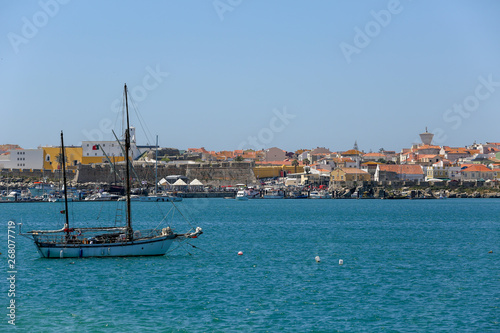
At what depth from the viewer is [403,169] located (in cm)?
10288

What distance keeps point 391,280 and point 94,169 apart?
81.6 metres

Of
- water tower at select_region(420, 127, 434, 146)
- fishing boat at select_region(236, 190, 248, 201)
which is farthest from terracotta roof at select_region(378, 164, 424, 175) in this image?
water tower at select_region(420, 127, 434, 146)

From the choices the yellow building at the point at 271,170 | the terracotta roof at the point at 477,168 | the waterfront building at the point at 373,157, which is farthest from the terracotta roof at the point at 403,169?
the waterfront building at the point at 373,157

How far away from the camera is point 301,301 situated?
1977 centimetres

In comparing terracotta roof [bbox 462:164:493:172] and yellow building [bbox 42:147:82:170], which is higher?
yellow building [bbox 42:147:82:170]

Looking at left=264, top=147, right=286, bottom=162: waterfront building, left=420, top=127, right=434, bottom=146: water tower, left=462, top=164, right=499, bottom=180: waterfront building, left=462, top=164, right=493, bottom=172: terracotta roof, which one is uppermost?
left=420, top=127, right=434, bottom=146: water tower

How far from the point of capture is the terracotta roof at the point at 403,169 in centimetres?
10188

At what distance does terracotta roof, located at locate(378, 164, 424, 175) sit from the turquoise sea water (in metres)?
66.2

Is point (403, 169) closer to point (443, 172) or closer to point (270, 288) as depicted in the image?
point (443, 172)

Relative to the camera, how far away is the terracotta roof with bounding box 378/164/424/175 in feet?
334

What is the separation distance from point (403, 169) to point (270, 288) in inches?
3308

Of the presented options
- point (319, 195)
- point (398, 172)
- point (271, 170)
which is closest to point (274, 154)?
point (271, 170)

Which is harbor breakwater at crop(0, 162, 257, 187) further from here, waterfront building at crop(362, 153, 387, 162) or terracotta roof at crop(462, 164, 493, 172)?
terracotta roof at crop(462, 164, 493, 172)

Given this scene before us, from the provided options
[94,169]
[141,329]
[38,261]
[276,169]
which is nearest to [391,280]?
[141,329]
